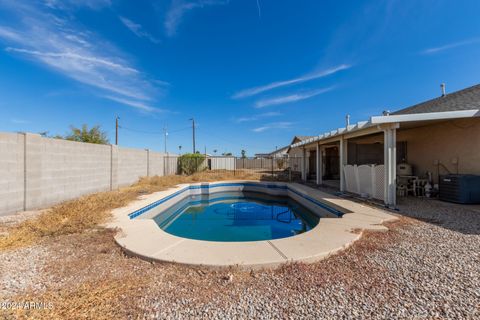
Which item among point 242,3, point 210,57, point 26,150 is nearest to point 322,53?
point 242,3

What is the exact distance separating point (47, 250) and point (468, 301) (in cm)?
515

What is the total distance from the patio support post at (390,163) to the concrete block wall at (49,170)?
31.6 feet

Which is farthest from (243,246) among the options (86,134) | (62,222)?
(86,134)

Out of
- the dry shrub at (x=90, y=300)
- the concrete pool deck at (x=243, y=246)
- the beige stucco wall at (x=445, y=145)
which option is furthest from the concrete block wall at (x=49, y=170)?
the beige stucco wall at (x=445, y=145)

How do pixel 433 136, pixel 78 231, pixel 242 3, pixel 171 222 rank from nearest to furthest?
1. pixel 78 231
2. pixel 171 222
3. pixel 433 136
4. pixel 242 3

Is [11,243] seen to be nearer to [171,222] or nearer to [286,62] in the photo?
[171,222]

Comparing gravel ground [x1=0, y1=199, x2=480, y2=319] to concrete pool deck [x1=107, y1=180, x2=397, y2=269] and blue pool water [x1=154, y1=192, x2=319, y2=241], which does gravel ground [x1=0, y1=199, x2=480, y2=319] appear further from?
blue pool water [x1=154, y1=192, x2=319, y2=241]

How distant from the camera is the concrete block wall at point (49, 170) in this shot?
473 cm

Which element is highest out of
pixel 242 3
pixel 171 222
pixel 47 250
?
pixel 242 3

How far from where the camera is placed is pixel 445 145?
23.1 feet

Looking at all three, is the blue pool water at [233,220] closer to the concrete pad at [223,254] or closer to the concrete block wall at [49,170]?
the concrete pad at [223,254]

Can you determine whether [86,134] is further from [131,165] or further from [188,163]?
[188,163]

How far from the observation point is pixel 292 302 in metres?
1.85

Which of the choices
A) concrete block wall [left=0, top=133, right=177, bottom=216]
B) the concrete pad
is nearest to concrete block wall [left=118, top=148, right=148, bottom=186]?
concrete block wall [left=0, top=133, right=177, bottom=216]
